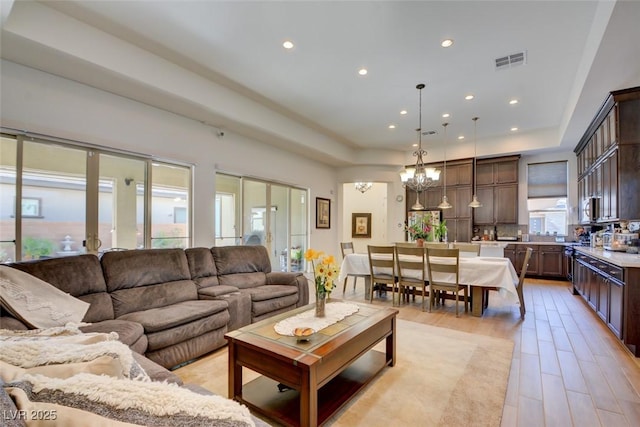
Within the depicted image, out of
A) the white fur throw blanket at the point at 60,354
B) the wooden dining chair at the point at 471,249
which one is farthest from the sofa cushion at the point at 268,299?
the wooden dining chair at the point at 471,249

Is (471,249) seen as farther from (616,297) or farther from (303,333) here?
(303,333)

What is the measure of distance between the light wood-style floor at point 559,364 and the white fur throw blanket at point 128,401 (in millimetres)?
2016

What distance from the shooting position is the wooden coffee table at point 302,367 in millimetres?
1793

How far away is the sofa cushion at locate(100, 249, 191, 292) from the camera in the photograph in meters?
2.95

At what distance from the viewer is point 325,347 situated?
1958 mm

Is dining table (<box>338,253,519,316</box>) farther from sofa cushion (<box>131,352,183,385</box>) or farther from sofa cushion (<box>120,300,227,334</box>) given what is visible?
sofa cushion (<box>131,352,183,385</box>)

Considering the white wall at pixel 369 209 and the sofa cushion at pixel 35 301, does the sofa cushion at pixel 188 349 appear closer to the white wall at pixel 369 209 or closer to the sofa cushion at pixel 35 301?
the sofa cushion at pixel 35 301

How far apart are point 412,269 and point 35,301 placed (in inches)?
167

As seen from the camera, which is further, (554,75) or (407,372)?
(554,75)

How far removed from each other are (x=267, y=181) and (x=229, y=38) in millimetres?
3110

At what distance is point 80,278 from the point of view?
8.80 ft

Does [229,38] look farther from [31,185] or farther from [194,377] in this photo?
[194,377]

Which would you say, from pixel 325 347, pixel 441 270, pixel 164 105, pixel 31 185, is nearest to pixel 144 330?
pixel 325 347

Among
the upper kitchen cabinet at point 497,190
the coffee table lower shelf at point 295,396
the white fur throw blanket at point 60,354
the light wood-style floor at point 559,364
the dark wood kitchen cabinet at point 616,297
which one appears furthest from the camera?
the upper kitchen cabinet at point 497,190
